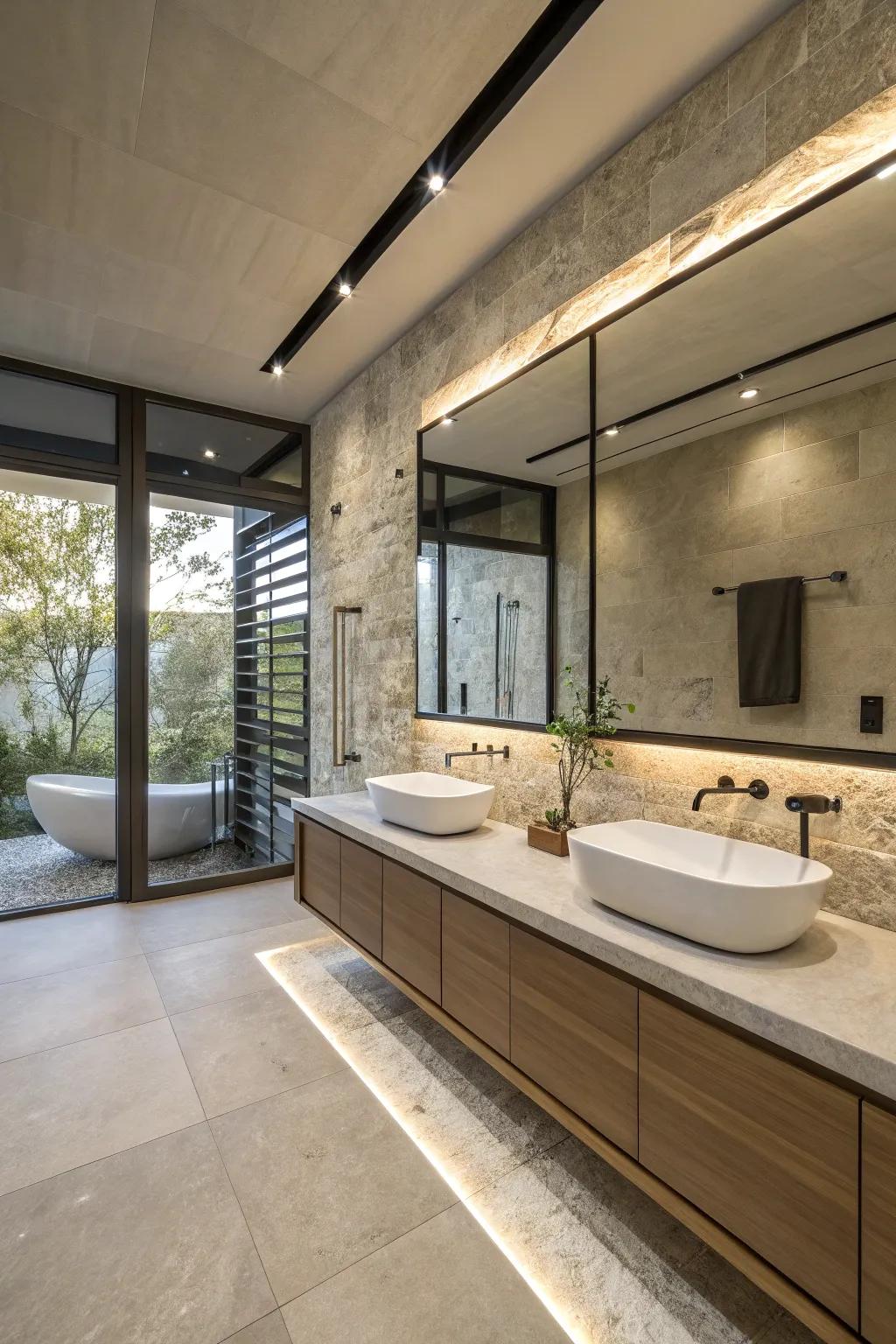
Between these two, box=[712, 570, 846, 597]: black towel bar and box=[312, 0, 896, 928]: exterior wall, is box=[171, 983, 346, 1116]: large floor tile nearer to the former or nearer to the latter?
box=[312, 0, 896, 928]: exterior wall

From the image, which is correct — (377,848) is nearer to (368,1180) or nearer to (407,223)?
(368,1180)

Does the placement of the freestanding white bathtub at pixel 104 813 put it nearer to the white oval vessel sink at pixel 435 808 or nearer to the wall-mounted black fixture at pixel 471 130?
the white oval vessel sink at pixel 435 808

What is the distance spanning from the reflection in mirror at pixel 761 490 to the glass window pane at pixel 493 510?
1.16 feet

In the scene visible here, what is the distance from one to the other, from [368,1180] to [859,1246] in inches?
51.0

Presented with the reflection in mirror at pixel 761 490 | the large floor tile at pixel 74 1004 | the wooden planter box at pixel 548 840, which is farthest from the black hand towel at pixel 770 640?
the large floor tile at pixel 74 1004

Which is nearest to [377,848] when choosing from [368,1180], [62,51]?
[368,1180]

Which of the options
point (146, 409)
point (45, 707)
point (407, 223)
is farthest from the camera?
point (146, 409)

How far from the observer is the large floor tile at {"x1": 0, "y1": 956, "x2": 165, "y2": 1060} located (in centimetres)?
261

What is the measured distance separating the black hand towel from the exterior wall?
20 cm

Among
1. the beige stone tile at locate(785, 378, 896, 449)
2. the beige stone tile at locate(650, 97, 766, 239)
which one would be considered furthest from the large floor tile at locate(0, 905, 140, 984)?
the beige stone tile at locate(650, 97, 766, 239)

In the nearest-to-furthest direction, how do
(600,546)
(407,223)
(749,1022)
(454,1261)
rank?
(749,1022) < (454,1261) < (600,546) < (407,223)

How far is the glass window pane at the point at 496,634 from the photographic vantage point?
102 inches

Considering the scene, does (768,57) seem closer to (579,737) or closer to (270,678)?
(579,737)

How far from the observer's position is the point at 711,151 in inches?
74.6
